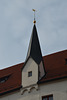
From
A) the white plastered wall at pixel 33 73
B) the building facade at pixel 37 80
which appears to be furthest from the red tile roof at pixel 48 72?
the white plastered wall at pixel 33 73

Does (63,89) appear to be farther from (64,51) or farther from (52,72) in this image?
(64,51)

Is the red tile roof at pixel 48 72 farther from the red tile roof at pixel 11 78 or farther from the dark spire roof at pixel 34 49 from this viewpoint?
the dark spire roof at pixel 34 49

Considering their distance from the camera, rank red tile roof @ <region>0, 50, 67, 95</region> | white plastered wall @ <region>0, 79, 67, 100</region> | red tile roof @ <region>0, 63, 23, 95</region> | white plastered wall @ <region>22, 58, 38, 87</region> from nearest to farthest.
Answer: white plastered wall @ <region>0, 79, 67, 100</region>
red tile roof @ <region>0, 50, 67, 95</region>
white plastered wall @ <region>22, 58, 38, 87</region>
red tile roof @ <region>0, 63, 23, 95</region>

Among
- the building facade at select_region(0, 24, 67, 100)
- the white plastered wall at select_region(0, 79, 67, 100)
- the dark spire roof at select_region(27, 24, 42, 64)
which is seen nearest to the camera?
the white plastered wall at select_region(0, 79, 67, 100)

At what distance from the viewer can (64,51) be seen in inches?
1127

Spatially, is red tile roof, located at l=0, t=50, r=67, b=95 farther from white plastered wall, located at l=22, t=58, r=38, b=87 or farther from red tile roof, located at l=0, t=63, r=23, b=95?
white plastered wall, located at l=22, t=58, r=38, b=87

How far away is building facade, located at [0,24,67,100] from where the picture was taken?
2275 centimetres

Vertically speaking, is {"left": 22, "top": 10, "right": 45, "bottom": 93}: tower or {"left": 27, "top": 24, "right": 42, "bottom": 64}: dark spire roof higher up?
{"left": 27, "top": 24, "right": 42, "bottom": 64}: dark spire roof

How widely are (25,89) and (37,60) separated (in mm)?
2636

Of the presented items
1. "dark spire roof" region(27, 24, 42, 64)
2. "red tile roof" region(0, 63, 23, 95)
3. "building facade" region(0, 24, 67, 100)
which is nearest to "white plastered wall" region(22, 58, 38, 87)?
"building facade" region(0, 24, 67, 100)

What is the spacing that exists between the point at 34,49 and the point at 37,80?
13.0 feet

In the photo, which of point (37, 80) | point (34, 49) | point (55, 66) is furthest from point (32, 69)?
point (34, 49)

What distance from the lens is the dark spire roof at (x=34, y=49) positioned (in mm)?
25648

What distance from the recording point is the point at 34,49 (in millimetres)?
26969
